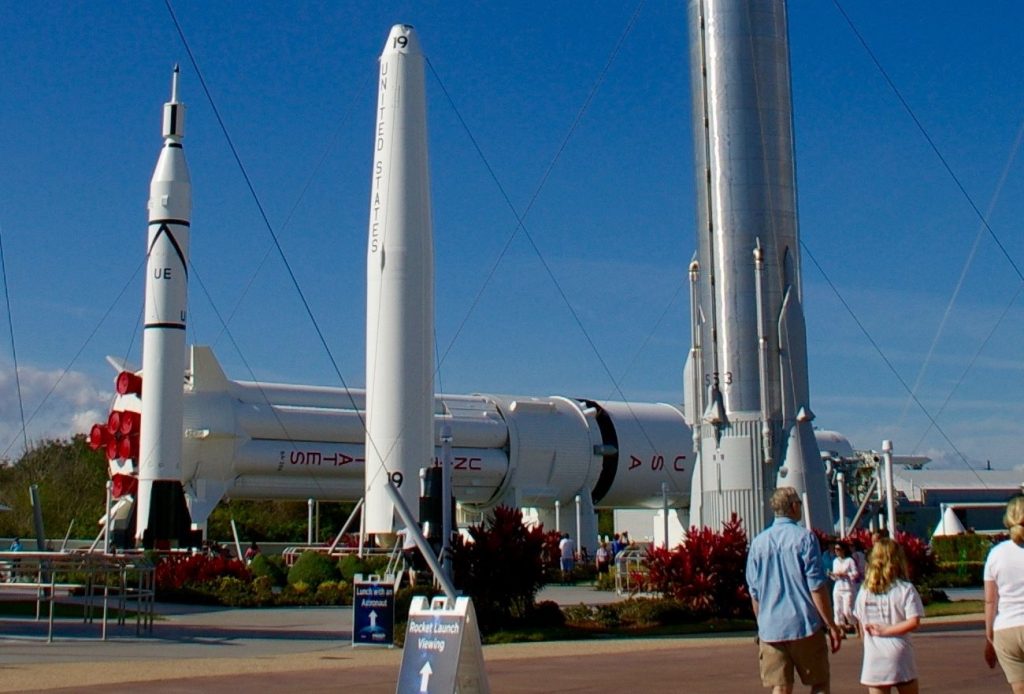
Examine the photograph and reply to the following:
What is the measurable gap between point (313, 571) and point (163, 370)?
6994mm

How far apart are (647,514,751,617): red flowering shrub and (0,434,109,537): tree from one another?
4459 centimetres

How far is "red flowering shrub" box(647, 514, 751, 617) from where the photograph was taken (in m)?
18.9

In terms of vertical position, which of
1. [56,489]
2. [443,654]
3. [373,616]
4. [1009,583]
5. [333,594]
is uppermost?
[56,489]

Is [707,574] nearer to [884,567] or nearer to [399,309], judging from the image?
[399,309]

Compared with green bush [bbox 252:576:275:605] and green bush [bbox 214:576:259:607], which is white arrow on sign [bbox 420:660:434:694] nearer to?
green bush [bbox 214:576:259:607]

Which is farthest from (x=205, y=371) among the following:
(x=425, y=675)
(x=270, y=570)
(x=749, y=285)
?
(x=425, y=675)

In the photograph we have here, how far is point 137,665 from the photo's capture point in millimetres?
12578

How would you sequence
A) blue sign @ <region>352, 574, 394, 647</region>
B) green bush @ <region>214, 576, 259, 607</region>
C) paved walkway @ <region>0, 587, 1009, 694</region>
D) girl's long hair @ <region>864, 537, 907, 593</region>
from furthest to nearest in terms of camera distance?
1. green bush @ <region>214, 576, 259, 607</region>
2. blue sign @ <region>352, 574, 394, 647</region>
3. paved walkway @ <region>0, 587, 1009, 694</region>
4. girl's long hair @ <region>864, 537, 907, 593</region>

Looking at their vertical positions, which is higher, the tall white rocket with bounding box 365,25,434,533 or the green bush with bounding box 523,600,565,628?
the tall white rocket with bounding box 365,25,434,533

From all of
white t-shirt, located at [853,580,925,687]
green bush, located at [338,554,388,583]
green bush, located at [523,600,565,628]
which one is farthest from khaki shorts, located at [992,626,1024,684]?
green bush, located at [338,554,388,583]

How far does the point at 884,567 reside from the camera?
666 cm

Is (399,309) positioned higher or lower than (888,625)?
higher

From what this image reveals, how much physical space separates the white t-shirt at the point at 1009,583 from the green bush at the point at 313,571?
2286cm

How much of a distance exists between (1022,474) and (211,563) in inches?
2176
